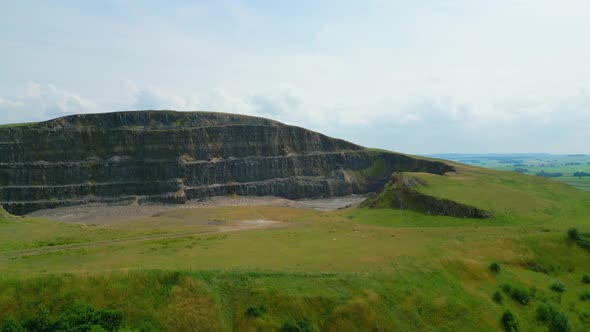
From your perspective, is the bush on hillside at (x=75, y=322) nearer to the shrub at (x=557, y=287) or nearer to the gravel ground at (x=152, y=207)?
the shrub at (x=557, y=287)

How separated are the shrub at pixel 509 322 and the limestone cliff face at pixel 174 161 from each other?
64793 millimetres

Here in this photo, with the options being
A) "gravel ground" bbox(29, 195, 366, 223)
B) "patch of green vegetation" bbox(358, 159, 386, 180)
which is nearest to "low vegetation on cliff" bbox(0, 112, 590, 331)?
"gravel ground" bbox(29, 195, 366, 223)

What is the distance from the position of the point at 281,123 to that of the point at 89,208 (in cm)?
5064

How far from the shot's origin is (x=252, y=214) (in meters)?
77.0

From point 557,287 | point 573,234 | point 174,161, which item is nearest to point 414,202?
point 573,234

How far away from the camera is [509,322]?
1144 inches

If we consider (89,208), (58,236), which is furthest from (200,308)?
(89,208)

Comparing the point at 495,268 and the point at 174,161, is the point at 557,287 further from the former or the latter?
the point at 174,161

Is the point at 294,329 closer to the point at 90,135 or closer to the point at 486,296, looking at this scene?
the point at 486,296

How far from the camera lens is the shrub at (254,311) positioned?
87.2ft

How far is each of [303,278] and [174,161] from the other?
71106 mm

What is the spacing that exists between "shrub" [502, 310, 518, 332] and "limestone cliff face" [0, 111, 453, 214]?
213ft

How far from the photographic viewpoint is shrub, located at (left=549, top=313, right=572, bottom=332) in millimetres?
29516

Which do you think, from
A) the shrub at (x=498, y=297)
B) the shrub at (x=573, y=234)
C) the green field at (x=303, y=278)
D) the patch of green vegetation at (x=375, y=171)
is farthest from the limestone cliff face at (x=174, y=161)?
the shrub at (x=498, y=297)
